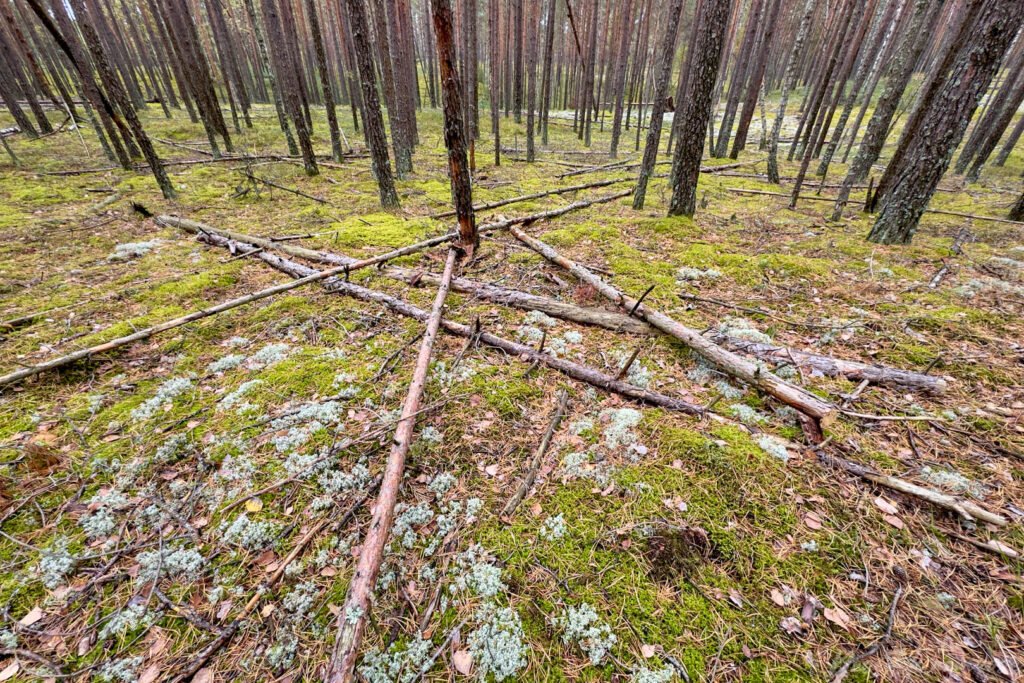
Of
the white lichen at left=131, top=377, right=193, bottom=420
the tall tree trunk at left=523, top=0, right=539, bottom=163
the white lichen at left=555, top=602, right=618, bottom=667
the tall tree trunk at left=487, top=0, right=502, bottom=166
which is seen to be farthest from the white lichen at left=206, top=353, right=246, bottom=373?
the tall tree trunk at left=523, top=0, right=539, bottom=163

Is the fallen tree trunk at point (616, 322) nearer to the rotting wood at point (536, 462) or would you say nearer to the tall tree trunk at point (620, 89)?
the rotting wood at point (536, 462)

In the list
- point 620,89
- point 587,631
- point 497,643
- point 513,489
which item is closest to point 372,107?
point 513,489

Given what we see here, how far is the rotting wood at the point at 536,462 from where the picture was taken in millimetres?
2863

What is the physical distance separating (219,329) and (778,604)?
21.1ft

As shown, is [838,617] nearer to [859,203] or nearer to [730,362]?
[730,362]

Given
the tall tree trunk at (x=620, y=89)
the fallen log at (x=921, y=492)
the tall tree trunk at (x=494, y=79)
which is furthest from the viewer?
the tall tree trunk at (x=620, y=89)

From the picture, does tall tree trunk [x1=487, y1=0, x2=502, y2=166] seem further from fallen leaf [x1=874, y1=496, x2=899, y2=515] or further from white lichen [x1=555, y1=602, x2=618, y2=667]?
white lichen [x1=555, y1=602, x2=618, y2=667]

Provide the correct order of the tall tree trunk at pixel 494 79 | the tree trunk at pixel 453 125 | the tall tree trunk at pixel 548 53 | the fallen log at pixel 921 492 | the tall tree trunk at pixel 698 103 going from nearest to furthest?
the fallen log at pixel 921 492 → the tree trunk at pixel 453 125 → the tall tree trunk at pixel 698 103 → the tall tree trunk at pixel 548 53 → the tall tree trunk at pixel 494 79

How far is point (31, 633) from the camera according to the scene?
218 cm

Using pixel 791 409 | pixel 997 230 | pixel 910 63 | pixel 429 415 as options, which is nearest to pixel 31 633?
pixel 429 415

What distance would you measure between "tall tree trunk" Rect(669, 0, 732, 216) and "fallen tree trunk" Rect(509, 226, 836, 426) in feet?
15.2

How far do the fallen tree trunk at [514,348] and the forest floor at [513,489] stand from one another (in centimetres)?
13

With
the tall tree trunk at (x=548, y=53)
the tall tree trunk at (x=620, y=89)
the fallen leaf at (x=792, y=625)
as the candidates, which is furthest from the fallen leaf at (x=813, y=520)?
the tall tree trunk at (x=620, y=89)

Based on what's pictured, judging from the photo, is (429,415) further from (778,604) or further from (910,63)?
(910,63)
